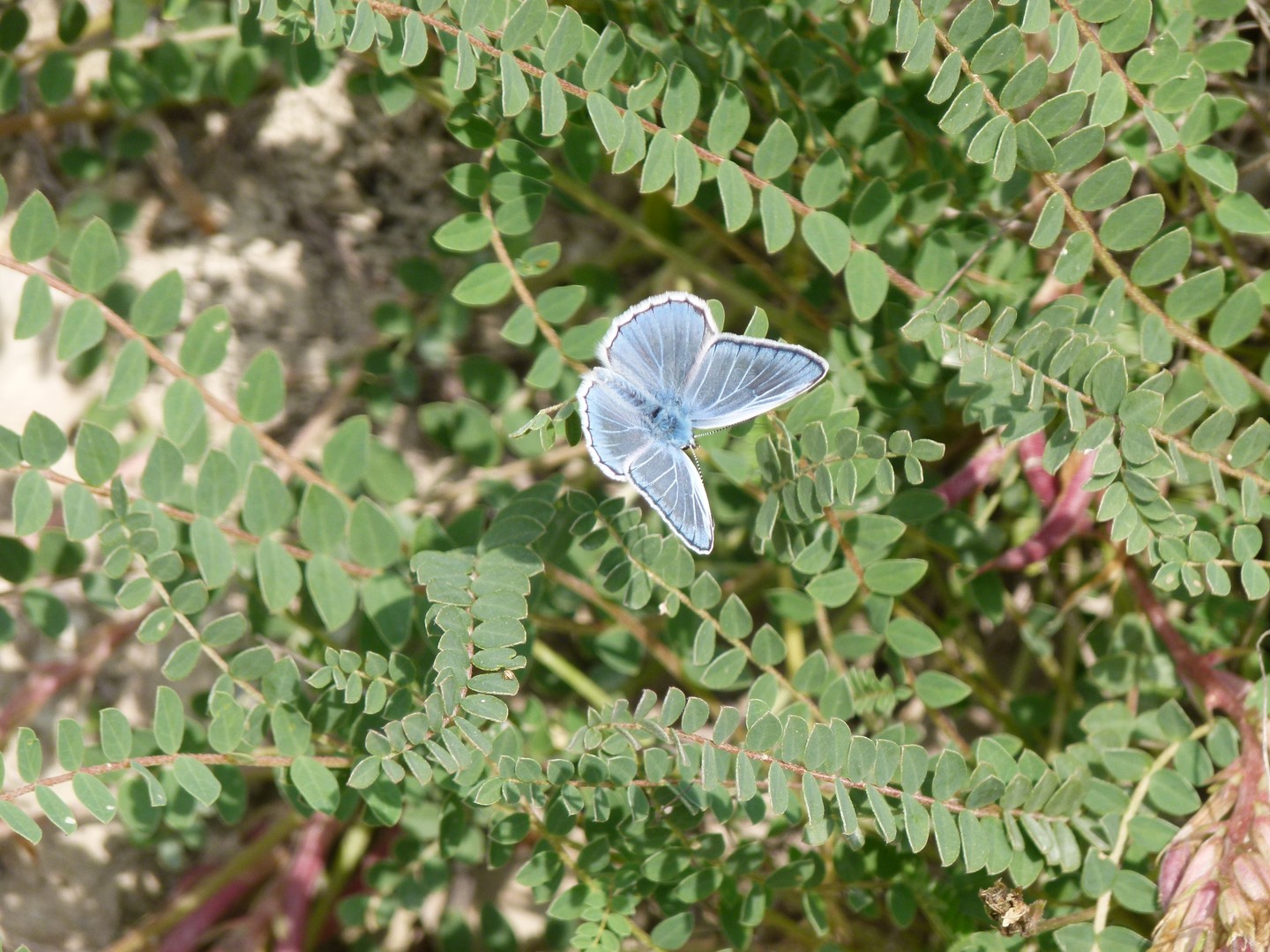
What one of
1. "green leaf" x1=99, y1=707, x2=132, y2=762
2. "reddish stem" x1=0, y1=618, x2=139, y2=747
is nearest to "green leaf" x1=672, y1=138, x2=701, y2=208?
"green leaf" x1=99, y1=707, x2=132, y2=762

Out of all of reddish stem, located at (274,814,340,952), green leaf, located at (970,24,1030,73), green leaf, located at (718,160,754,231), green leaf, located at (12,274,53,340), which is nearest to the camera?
green leaf, located at (970,24,1030,73)

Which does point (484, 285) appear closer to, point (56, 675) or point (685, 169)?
point (685, 169)

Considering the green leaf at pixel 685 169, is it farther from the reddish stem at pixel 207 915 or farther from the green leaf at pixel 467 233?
the reddish stem at pixel 207 915

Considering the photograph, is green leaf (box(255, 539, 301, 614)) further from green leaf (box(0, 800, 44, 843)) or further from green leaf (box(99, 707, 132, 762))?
green leaf (box(0, 800, 44, 843))

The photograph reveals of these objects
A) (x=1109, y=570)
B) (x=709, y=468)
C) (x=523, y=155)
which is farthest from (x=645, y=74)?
(x=1109, y=570)

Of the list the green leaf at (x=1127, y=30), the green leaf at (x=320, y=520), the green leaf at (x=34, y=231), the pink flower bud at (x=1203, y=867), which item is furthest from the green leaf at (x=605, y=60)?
the pink flower bud at (x=1203, y=867)

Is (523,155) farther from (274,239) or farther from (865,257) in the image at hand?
(274,239)

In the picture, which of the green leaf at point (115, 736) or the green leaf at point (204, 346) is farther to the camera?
the green leaf at point (204, 346)
